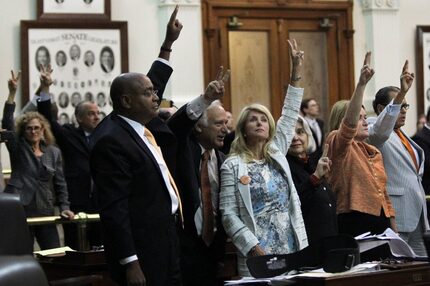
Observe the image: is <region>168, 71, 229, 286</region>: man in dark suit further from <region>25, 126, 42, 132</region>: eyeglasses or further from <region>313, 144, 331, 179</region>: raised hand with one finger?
<region>25, 126, 42, 132</region>: eyeglasses

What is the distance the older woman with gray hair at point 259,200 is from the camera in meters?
5.33

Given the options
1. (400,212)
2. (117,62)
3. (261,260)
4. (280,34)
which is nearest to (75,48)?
(117,62)

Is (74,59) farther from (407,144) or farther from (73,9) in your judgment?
(407,144)

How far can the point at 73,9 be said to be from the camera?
1007 centimetres

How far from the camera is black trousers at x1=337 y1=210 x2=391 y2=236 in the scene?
6.06m

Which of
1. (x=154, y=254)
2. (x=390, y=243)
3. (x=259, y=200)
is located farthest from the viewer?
(x=259, y=200)

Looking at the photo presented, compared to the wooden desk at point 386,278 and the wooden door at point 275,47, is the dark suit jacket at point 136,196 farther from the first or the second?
the wooden door at point 275,47

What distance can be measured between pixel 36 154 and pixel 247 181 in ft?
9.98

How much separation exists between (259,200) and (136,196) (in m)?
0.89

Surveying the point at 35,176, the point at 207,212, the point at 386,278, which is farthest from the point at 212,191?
the point at 35,176

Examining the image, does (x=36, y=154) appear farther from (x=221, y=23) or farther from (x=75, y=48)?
(x=221, y=23)

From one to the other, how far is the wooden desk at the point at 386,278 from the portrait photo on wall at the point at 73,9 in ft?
19.8

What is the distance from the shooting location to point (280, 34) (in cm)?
1120

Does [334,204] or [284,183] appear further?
[334,204]
